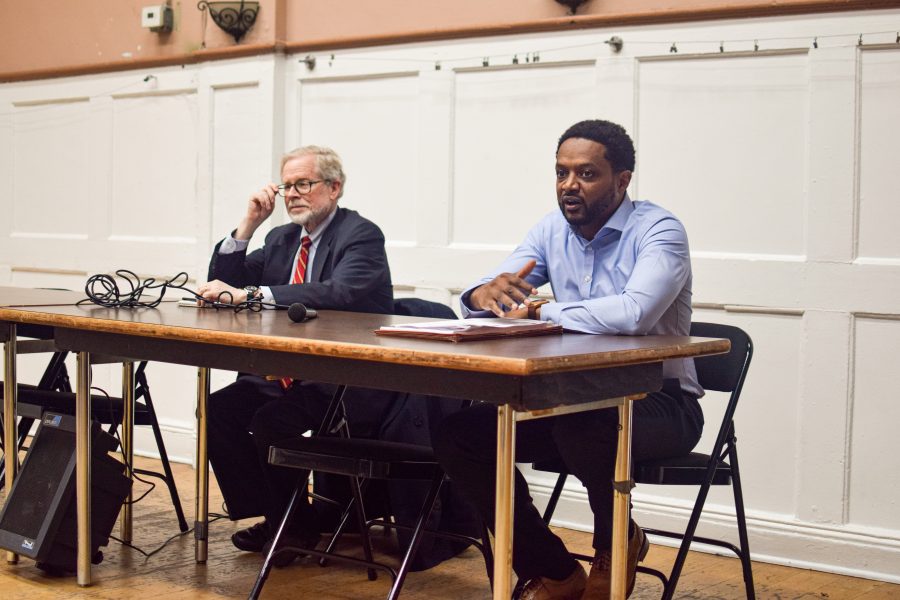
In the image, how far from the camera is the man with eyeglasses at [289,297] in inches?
144

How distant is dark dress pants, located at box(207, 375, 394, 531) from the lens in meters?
3.67

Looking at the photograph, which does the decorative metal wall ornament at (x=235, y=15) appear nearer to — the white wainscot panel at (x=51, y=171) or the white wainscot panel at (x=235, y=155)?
the white wainscot panel at (x=235, y=155)

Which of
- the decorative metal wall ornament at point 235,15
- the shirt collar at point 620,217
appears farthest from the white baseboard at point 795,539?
the decorative metal wall ornament at point 235,15

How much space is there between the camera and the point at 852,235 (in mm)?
3865

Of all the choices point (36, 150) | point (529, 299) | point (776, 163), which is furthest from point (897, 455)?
point (36, 150)

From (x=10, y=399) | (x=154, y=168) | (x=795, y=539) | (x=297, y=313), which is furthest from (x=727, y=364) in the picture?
(x=154, y=168)

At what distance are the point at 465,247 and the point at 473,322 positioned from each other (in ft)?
6.31

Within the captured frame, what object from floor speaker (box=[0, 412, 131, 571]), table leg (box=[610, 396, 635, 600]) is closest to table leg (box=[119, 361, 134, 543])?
floor speaker (box=[0, 412, 131, 571])

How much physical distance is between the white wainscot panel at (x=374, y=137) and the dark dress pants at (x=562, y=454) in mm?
1987

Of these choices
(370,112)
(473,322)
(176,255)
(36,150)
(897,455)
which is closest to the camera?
(473,322)

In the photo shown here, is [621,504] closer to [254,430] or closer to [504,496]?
[504,496]

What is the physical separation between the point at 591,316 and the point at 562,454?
36 cm

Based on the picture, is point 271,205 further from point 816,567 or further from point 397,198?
point 816,567

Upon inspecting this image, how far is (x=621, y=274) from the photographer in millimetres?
A: 3279
